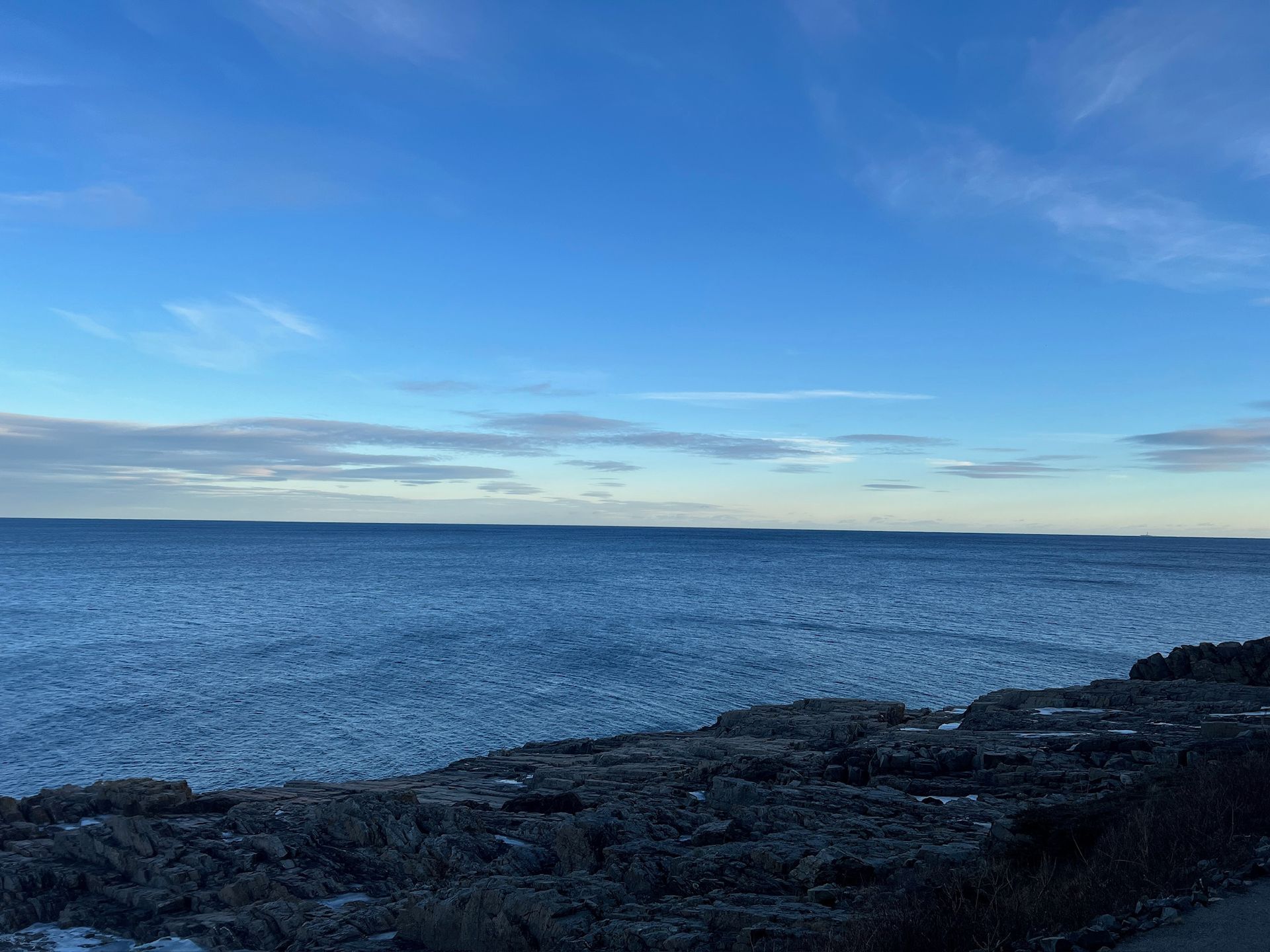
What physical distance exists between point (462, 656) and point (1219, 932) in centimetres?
6392

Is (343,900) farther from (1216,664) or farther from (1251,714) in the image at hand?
(1216,664)

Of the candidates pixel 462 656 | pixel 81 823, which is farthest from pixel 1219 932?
pixel 462 656

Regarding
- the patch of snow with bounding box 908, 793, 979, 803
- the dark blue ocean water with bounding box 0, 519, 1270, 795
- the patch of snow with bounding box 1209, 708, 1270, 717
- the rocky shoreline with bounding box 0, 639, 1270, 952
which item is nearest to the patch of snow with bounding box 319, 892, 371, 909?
the rocky shoreline with bounding box 0, 639, 1270, 952

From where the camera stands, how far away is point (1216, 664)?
129 feet

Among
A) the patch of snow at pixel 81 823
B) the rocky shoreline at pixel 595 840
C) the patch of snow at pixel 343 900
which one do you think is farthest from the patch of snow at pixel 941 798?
the patch of snow at pixel 81 823

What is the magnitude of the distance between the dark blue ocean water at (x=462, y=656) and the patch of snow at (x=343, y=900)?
2122 cm

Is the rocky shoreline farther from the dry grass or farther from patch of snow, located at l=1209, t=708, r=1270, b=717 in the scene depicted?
the dry grass

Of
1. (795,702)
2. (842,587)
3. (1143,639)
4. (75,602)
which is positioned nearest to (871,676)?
(795,702)

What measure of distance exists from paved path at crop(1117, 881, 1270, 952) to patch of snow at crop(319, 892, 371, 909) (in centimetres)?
1592

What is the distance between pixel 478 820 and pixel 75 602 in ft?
342

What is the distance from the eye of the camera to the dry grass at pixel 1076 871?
10672mm

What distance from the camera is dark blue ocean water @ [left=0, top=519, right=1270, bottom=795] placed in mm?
44375

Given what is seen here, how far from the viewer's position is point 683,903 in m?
15.7

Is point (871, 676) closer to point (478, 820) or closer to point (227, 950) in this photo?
point (478, 820)
